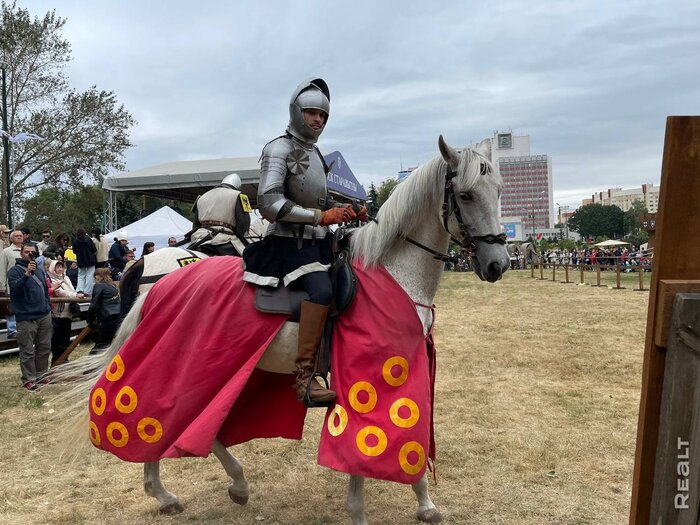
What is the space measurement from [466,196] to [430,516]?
2038 mm

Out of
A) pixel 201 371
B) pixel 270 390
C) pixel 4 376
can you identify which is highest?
pixel 201 371

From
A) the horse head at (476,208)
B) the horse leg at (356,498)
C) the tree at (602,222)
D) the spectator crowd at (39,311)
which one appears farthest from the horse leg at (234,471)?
the tree at (602,222)

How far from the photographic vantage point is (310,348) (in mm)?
3297

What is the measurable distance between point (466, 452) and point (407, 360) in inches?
83.6

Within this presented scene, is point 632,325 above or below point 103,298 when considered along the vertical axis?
below

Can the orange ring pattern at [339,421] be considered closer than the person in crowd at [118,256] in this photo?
Yes

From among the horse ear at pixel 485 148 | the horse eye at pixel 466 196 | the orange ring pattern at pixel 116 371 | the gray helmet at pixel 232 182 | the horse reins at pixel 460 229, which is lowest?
the orange ring pattern at pixel 116 371

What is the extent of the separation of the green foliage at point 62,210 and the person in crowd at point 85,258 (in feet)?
46.9

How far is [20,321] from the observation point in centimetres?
736

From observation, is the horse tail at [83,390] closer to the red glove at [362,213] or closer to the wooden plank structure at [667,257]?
the red glove at [362,213]

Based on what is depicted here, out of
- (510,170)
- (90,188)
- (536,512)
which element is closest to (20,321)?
(536,512)

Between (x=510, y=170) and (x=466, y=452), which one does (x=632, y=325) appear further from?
(x=510, y=170)

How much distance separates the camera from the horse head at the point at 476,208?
10.3 feet

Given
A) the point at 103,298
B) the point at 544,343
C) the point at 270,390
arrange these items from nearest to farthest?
the point at 270,390, the point at 103,298, the point at 544,343
